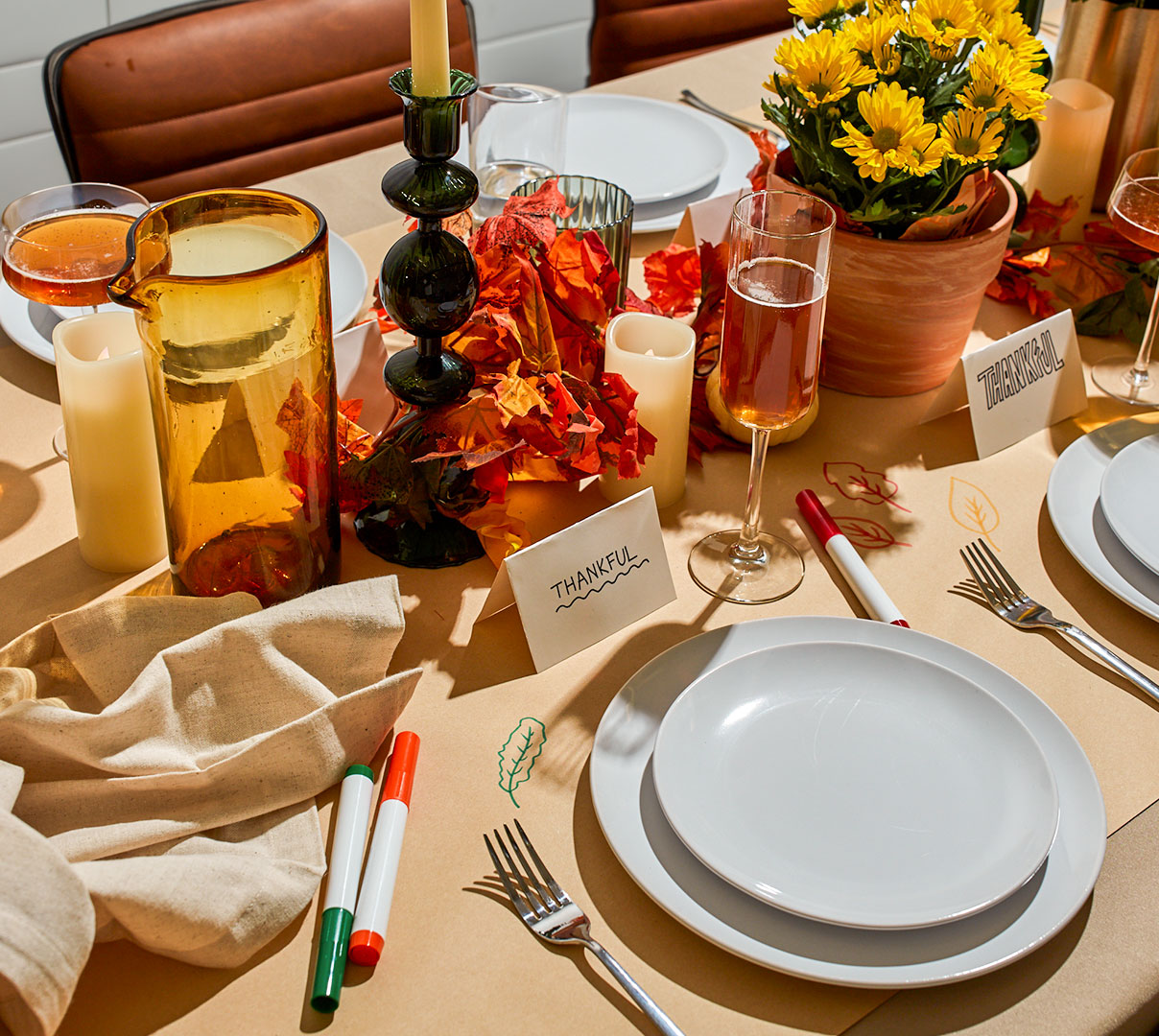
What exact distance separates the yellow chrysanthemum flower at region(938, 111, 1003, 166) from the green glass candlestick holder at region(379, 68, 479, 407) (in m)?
0.41

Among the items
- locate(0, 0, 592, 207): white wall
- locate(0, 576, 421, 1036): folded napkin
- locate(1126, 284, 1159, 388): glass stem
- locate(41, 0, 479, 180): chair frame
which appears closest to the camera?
locate(0, 576, 421, 1036): folded napkin

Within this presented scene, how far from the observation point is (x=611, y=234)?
1004mm

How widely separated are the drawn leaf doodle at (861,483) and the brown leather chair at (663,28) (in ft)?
4.11

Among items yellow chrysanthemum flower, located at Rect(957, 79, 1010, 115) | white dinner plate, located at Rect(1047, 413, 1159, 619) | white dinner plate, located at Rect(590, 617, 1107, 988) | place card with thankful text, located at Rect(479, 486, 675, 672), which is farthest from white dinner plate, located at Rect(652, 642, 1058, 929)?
yellow chrysanthemum flower, located at Rect(957, 79, 1010, 115)

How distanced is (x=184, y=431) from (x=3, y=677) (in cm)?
19

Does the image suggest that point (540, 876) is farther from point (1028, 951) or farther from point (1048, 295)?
point (1048, 295)

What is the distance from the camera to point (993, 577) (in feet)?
2.95

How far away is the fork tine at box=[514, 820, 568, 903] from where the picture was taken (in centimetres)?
65

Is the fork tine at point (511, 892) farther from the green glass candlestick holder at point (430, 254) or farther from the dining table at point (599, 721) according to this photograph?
the green glass candlestick holder at point (430, 254)

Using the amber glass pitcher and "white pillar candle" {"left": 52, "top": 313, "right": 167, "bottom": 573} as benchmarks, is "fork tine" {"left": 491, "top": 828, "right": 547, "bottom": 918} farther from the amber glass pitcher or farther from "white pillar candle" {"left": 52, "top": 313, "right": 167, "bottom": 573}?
"white pillar candle" {"left": 52, "top": 313, "right": 167, "bottom": 573}

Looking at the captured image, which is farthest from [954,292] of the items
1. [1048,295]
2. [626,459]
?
[626,459]

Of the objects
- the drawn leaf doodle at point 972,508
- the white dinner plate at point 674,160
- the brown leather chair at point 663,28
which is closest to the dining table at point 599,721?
the drawn leaf doodle at point 972,508

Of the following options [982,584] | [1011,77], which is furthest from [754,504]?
[1011,77]

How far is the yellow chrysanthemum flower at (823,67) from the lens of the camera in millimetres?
932
